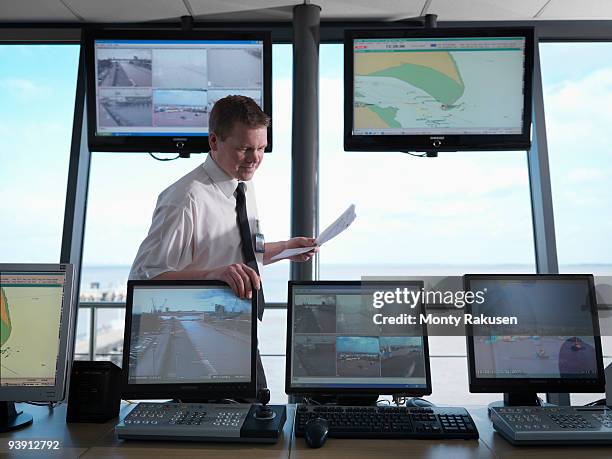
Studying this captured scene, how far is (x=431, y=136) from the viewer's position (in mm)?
2383

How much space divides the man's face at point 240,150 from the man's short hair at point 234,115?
2cm

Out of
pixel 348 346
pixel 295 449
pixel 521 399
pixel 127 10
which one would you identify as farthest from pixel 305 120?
pixel 295 449

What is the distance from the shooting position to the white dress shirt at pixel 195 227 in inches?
69.4

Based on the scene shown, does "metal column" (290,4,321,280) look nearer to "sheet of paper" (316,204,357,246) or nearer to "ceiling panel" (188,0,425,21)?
"ceiling panel" (188,0,425,21)

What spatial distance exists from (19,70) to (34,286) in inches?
89.0

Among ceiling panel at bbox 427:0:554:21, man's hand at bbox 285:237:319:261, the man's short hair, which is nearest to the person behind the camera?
the man's short hair

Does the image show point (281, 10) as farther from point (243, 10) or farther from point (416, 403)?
point (416, 403)

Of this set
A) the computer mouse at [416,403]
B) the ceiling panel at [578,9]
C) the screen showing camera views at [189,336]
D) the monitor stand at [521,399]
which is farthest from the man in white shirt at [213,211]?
the ceiling panel at [578,9]

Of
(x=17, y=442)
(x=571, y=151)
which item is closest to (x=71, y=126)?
(x=17, y=442)

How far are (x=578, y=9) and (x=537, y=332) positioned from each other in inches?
70.7

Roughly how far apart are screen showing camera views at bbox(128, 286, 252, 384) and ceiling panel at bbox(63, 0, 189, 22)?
1.61 m

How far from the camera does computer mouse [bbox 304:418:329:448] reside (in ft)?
4.47

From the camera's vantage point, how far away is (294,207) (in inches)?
104

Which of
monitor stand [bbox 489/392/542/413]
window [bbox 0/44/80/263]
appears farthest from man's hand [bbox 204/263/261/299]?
window [bbox 0/44/80/263]
